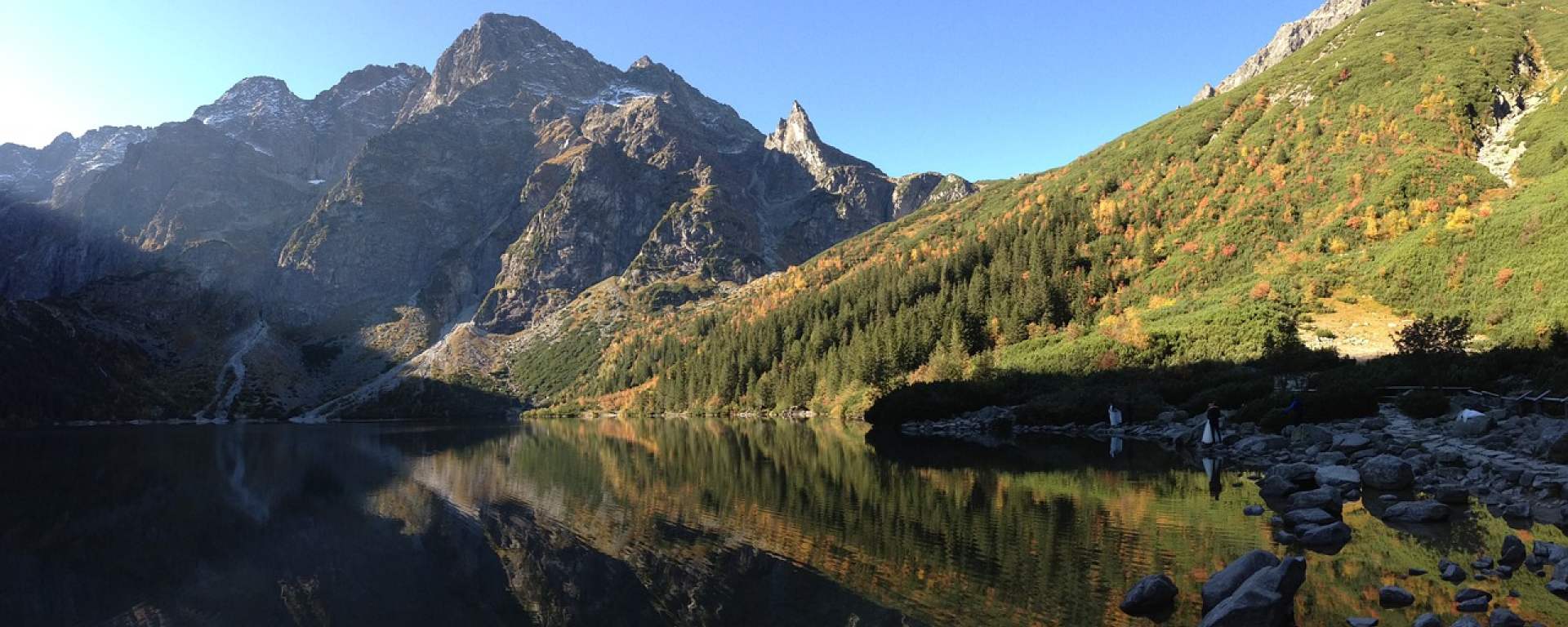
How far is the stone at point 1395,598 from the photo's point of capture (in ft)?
41.4

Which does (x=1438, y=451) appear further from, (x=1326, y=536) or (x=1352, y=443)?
(x=1326, y=536)

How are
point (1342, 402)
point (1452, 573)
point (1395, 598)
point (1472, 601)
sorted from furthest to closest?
point (1342, 402) → point (1452, 573) → point (1395, 598) → point (1472, 601)

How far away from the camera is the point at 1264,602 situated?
11352mm

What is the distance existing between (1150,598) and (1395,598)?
4095mm

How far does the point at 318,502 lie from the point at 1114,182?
141 meters

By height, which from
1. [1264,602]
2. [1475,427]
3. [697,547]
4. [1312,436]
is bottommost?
[697,547]

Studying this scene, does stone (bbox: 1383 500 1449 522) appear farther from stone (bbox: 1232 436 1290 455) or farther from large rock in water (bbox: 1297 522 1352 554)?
stone (bbox: 1232 436 1290 455)

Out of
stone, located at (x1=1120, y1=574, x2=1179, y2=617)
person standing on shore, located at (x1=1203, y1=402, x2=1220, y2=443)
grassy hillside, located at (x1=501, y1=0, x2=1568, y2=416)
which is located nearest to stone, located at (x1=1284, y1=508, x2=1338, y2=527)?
stone, located at (x1=1120, y1=574, x2=1179, y2=617)

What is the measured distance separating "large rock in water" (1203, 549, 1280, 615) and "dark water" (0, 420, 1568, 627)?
45cm

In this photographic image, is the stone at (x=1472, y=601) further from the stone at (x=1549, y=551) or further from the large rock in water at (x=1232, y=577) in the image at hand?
the large rock in water at (x=1232, y=577)

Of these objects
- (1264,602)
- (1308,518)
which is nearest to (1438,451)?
(1308,518)

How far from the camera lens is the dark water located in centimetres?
1533

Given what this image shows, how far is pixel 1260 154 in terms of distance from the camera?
347 ft

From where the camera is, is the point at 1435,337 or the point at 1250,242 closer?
the point at 1435,337
